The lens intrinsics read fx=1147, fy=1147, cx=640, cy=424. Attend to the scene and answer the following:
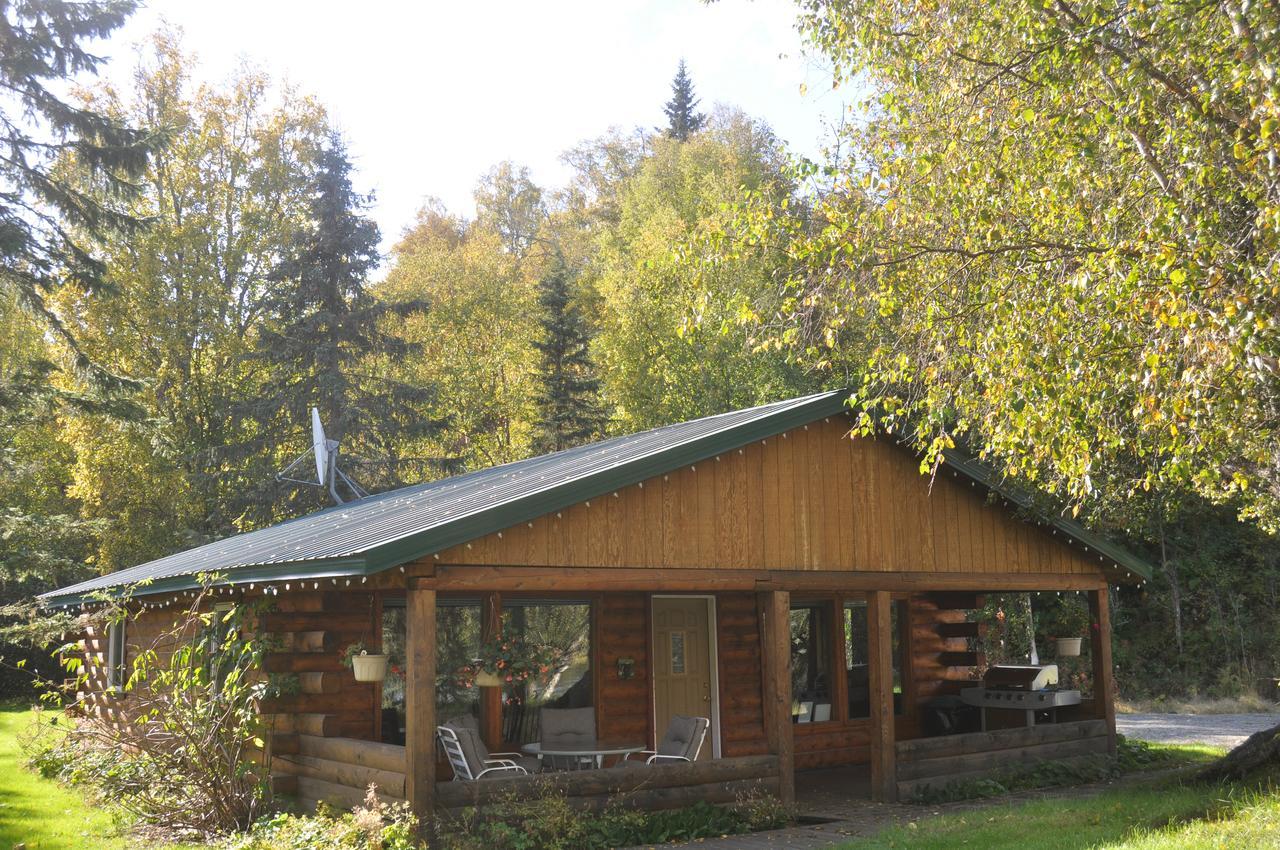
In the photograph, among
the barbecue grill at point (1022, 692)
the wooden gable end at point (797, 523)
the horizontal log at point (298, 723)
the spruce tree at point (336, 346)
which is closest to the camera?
the wooden gable end at point (797, 523)

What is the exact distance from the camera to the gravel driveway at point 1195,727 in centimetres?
1653

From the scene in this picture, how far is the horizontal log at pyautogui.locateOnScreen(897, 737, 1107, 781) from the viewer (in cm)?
1179

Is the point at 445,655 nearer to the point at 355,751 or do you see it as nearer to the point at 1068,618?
the point at 355,751

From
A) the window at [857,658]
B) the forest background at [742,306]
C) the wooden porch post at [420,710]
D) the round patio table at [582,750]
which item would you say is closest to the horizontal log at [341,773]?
the wooden porch post at [420,710]

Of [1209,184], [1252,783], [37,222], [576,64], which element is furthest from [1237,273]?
[37,222]

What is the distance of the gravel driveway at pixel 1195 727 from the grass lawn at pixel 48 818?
13.3 m

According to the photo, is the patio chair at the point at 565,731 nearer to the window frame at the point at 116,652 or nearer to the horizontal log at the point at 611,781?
the horizontal log at the point at 611,781

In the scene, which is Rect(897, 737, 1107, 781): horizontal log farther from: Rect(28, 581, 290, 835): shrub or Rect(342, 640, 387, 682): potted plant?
Rect(28, 581, 290, 835): shrub

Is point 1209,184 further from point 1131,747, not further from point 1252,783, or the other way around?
point 1131,747

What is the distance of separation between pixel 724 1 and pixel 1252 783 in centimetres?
864

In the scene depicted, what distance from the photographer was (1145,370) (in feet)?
26.9

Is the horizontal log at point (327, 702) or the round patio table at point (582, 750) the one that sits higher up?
the horizontal log at point (327, 702)

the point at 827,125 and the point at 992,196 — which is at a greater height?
the point at 827,125

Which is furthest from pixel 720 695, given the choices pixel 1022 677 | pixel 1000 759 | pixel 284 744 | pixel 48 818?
pixel 48 818
